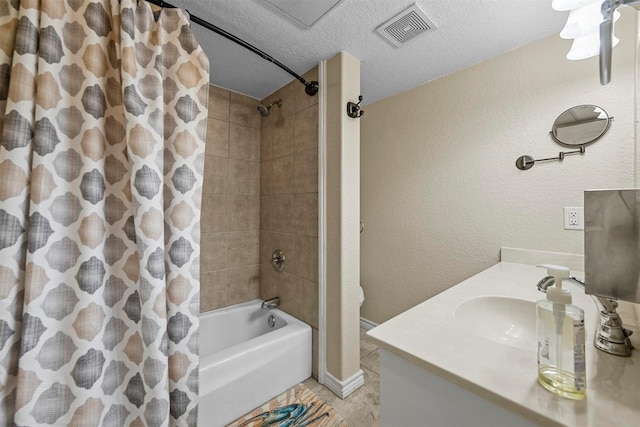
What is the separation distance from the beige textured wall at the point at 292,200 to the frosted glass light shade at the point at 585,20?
126 centimetres

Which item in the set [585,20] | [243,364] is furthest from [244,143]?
[585,20]

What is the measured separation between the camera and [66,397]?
80 cm

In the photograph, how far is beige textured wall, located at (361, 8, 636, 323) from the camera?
3.99 ft

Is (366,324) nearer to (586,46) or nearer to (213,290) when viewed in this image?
(213,290)

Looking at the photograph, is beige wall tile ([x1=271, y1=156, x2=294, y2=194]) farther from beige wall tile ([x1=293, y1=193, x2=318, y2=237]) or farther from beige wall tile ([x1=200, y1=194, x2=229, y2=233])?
beige wall tile ([x1=200, y1=194, x2=229, y2=233])

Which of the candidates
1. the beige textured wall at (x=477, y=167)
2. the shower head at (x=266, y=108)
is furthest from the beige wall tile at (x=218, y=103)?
the beige textured wall at (x=477, y=167)

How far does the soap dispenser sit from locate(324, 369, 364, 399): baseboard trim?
50.6 inches

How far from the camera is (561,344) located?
451mm

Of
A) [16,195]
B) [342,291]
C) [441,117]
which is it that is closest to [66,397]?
[16,195]

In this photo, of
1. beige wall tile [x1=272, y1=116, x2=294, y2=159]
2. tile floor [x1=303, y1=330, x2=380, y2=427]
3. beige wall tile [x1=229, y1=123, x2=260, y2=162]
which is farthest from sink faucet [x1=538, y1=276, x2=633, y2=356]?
beige wall tile [x1=229, y1=123, x2=260, y2=162]

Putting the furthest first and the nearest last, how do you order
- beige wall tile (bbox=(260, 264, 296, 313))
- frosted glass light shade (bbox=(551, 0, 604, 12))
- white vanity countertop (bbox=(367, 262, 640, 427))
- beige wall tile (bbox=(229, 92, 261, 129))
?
beige wall tile (bbox=(229, 92, 261, 129)), beige wall tile (bbox=(260, 264, 296, 313)), frosted glass light shade (bbox=(551, 0, 604, 12)), white vanity countertop (bbox=(367, 262, 640, 427))

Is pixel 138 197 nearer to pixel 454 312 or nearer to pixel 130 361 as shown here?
pixel 130 361

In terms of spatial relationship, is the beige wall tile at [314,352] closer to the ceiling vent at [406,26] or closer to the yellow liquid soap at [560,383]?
the yellow liquid soap at [560,383]

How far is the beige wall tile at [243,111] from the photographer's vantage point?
2033 millimetres
